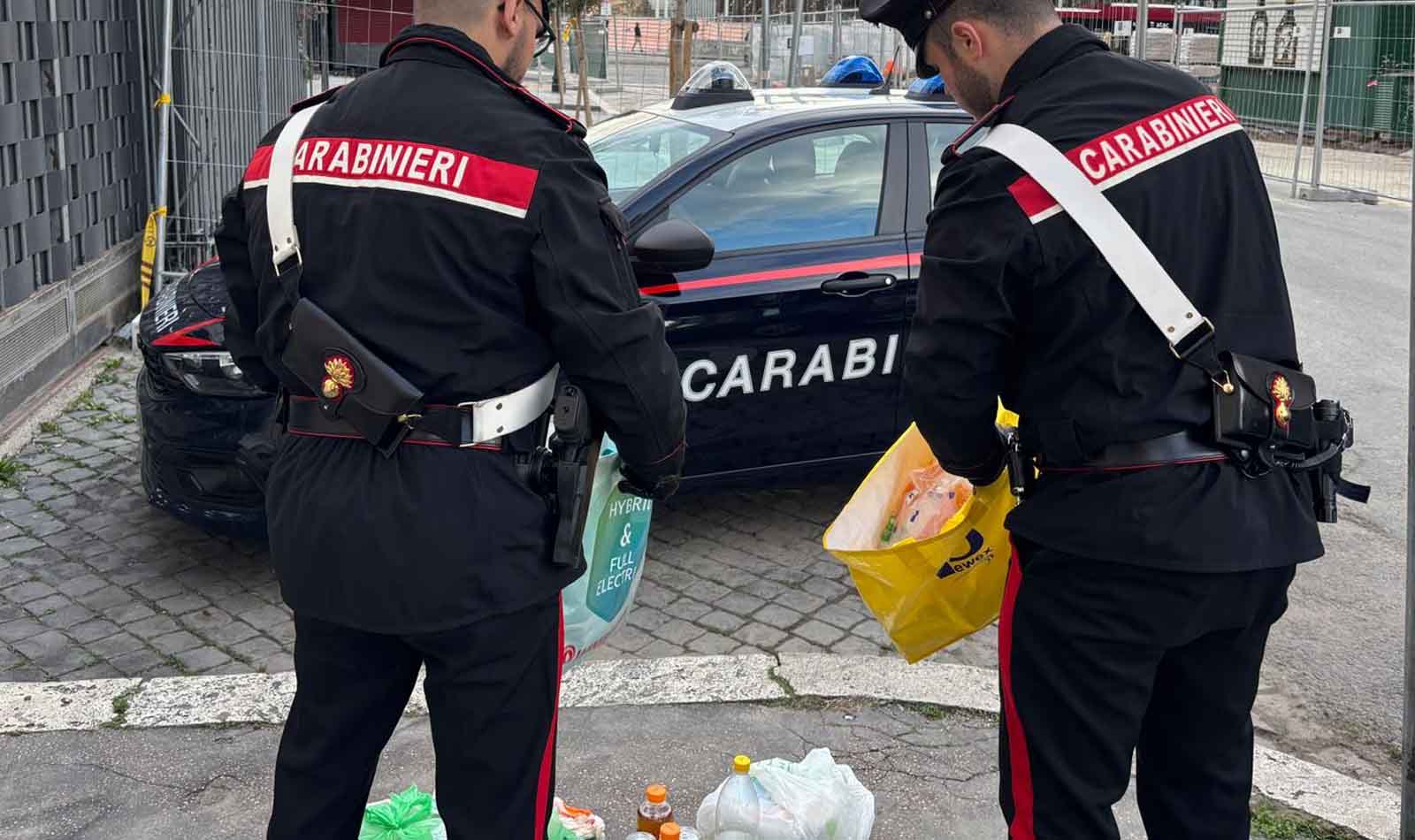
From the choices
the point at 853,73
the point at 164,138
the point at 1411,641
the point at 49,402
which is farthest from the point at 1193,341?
the point at 164,138

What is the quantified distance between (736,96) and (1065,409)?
3773 millimetres

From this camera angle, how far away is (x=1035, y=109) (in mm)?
2330

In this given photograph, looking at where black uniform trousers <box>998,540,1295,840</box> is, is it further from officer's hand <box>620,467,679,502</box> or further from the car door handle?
the car door handle

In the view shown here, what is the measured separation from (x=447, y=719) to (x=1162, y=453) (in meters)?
1.29

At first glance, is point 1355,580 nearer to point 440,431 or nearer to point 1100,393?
point 1100,393

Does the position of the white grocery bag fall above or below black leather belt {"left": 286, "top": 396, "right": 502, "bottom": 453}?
below

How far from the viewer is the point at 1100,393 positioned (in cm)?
230

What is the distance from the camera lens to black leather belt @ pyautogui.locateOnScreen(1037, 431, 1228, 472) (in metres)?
2.32

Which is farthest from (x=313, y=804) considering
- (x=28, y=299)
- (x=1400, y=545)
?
(x=28, y=299)

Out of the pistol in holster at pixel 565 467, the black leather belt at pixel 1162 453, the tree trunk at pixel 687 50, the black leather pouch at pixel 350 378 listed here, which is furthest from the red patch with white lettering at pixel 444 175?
the tree trunk at pixel 687 50

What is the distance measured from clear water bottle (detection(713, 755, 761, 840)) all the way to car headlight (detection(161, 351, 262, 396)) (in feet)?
7.48

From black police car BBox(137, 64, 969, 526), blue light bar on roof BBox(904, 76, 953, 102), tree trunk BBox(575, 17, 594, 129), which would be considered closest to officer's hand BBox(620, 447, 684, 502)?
black police car BBox(137, 64, 969, 526)

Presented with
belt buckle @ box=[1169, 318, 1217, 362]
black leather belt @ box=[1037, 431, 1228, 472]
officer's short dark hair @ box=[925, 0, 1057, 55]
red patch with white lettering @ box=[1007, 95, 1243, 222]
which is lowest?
black leather belt @ box=[1037, 431, 1228, 472]

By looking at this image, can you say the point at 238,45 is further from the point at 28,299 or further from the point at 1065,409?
the point at 1065,409
